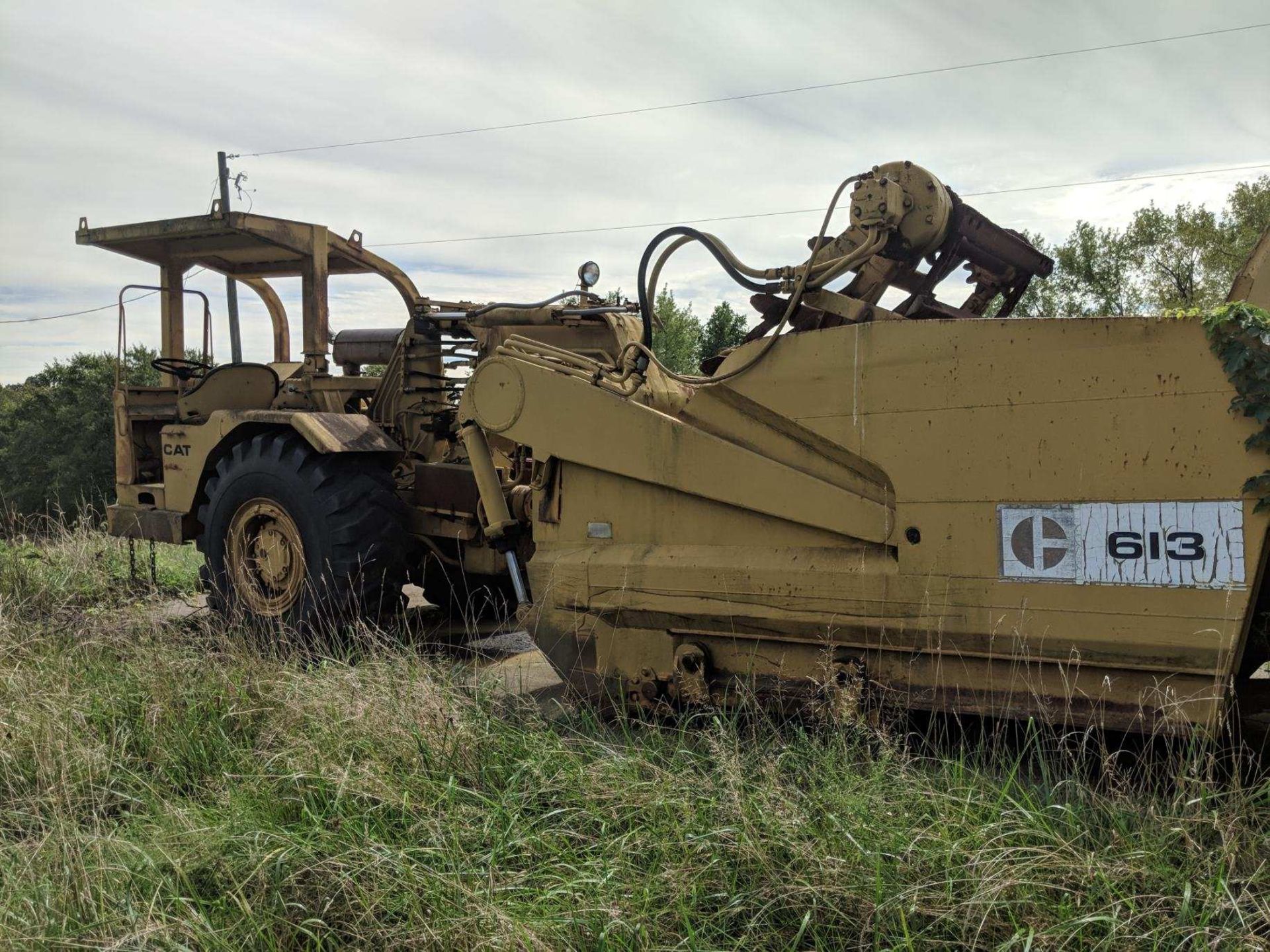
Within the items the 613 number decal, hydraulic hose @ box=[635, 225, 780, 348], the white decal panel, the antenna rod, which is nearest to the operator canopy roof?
the antenna rod

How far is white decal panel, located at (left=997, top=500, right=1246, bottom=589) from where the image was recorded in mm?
3047

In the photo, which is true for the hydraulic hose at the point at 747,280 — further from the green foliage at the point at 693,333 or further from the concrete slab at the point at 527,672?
the green foliage at the point at 693,333

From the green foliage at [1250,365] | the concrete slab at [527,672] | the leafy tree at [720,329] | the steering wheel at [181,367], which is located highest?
the leafy tree at [720,329]

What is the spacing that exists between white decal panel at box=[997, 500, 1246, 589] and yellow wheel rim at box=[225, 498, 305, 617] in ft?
12.0

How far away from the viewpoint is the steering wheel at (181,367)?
684cm

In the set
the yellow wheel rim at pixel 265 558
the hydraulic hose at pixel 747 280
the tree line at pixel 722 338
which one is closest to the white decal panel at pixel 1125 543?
the hydraulic hose at pixel 747 280

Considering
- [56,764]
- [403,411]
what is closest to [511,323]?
[403,411]

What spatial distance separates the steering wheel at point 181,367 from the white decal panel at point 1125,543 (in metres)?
5.45

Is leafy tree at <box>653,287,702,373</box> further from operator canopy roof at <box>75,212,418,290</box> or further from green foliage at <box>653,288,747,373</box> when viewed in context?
operator canopy roof at <box>75,212,418,290</box>

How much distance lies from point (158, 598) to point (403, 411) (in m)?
1.72

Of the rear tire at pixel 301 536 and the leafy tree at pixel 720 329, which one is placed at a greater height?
the leafy tree at pixel 720 329

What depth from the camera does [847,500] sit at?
3.68 m

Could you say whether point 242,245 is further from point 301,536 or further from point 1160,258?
point 1160,258

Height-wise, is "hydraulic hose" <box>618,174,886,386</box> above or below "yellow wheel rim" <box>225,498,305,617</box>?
above
